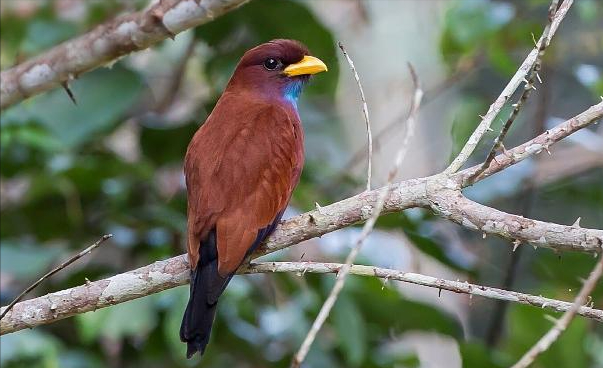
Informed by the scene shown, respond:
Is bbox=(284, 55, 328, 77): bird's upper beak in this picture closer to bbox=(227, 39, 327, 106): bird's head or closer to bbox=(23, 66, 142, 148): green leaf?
bbox=(227, 39, 327, 106): bird's head

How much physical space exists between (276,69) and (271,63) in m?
0.03

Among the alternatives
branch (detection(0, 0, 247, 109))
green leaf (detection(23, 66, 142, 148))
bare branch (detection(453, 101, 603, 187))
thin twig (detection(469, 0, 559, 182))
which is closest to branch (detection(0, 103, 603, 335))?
A: bare branch (detection(453, 101, 603, 187))

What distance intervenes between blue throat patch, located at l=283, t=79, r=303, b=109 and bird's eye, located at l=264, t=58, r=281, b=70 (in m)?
0.07

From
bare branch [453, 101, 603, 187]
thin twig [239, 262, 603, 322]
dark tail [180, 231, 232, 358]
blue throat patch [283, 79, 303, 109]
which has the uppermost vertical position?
bare branch [453, 101, 603, 187]

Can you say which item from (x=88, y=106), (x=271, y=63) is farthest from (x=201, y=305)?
(x=88, y=106)

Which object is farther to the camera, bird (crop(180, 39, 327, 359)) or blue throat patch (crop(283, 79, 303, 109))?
blue throat patch (crop(283, 79, 303, 109))

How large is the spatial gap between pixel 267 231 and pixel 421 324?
Result: 1328 mm

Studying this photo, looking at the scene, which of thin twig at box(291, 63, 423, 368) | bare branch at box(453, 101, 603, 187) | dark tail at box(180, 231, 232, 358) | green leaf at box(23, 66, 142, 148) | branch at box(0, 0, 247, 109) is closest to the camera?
thin twig at box(291, 63, 423, 368)

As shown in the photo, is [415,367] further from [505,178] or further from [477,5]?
[477,5]

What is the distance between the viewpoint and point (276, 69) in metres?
3.12

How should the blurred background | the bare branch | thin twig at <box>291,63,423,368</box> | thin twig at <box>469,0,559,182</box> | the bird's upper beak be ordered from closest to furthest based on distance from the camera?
thin twig at <box>291,63,423,368</box> → thin twig at <box>469,0,559,182</box> → the bare branch → the bird's upper beak → the blurred background

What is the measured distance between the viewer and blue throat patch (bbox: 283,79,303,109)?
10.3ft

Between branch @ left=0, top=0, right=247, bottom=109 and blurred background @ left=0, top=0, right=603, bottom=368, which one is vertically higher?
branch @ left=0, top=0, right=247, bottom=109

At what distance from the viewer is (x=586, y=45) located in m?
4.07
